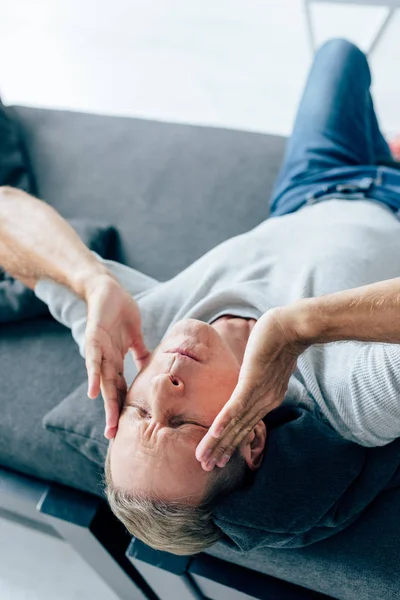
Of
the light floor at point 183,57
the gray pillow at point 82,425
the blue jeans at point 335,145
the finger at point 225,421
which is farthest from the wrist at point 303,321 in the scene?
the light floor at point 183,57

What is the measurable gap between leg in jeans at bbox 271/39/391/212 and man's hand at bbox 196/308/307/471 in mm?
785

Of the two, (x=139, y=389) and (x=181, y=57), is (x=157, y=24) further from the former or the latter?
(x=139, y=389)

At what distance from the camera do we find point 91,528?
1.16 metres

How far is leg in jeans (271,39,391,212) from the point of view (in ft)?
5.01

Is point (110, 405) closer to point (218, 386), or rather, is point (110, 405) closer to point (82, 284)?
point (218, 386)

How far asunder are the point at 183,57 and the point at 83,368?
7.25ft

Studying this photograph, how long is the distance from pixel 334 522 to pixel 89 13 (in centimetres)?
342

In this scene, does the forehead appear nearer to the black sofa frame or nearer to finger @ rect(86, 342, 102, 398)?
finger @ rect(86, 342, 102, 398)

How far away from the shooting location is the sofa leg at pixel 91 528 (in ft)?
3.85

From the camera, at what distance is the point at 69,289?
127 cm

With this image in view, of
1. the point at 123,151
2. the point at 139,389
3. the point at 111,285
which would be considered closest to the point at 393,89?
the point at 123,151

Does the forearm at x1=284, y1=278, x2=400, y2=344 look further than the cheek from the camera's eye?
No

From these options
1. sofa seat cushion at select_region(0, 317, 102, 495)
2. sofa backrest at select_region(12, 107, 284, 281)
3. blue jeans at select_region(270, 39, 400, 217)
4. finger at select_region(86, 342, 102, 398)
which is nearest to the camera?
finger at select_region(86, 342, 102, 398)

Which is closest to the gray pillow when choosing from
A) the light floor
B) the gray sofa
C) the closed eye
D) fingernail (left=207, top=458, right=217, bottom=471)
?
the gray sofa
